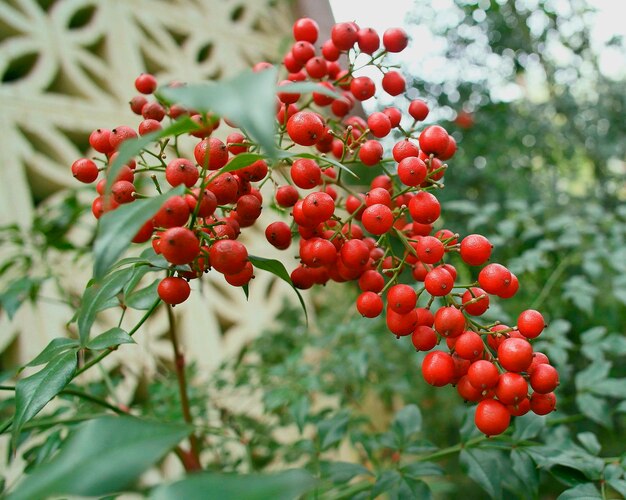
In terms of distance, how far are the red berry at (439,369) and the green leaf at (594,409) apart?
14.1 inches

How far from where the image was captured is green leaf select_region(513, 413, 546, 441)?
52 cm

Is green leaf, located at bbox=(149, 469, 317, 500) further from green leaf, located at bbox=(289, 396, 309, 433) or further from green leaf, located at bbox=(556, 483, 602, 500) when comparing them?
green leaf, located at bbox=(289, 396, 309, 433)

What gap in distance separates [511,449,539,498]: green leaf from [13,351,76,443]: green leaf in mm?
399

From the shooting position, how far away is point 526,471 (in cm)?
49

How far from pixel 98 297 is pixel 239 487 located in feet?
0.85

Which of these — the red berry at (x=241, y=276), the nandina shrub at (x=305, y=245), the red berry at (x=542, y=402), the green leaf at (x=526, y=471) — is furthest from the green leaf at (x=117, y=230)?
the green leaf at (x=526, y=471)

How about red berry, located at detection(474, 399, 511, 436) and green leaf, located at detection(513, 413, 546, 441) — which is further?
green leaf, located at detection(513, 413, 546, 441)

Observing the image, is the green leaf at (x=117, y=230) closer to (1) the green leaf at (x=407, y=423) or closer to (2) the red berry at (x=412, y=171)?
(2) the red berry at (x=412, y=171)

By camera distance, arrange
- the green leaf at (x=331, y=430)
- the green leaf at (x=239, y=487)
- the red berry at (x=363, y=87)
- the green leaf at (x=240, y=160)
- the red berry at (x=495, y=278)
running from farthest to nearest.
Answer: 1. the green leaf at (x=331, y=430)
2. the red berry at (x=363, y=87)
3. the red berry at (x=495, y=278)
4. the green leaf at (x=240, y=160)
5. the green leaf at (x=239, y=487)

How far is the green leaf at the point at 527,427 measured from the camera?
521 millimetres

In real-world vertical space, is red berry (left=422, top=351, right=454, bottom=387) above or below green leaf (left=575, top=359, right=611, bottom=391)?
above

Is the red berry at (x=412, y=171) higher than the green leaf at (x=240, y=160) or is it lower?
lower

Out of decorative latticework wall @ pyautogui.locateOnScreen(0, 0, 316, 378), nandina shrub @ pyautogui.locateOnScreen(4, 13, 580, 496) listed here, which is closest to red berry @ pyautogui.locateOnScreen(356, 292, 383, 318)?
nandina shrub @ pyautogui.locateOnScreen(4, 13, 580, 496)

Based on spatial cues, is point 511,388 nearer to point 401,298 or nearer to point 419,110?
point 401,298
